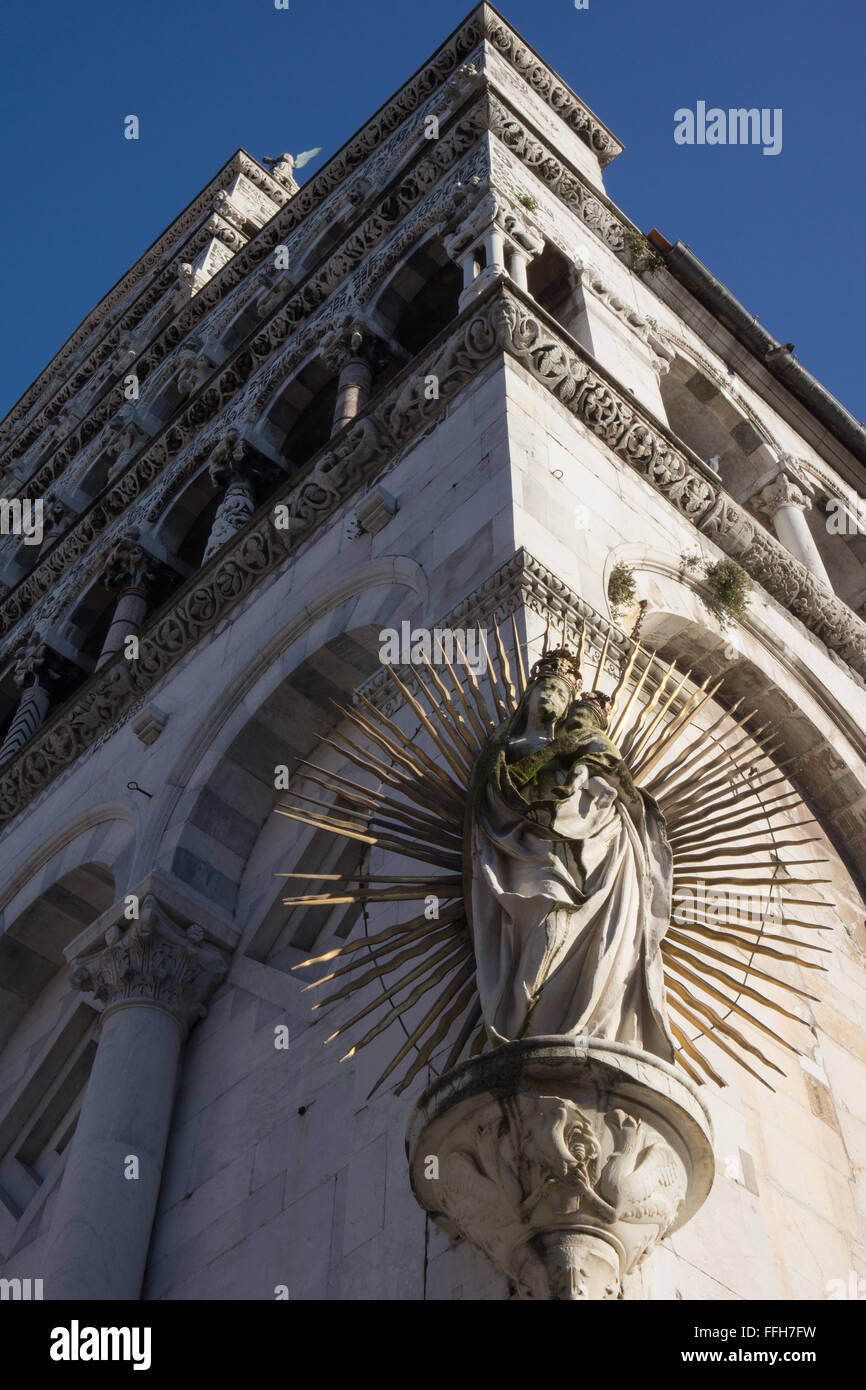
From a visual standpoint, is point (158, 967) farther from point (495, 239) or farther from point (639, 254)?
point (639, 254)

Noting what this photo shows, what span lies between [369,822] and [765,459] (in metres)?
10.9

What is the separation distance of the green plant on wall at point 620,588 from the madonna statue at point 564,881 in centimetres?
294

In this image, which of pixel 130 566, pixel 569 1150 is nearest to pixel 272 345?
pixel 130 566

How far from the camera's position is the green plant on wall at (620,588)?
960 centimetres

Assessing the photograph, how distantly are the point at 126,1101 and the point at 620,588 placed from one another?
14.5ft

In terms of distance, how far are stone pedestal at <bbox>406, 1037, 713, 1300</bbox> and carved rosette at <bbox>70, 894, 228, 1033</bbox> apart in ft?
15.0

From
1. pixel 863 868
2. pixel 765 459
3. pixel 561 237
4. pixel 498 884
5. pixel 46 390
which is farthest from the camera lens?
pixel 46 390

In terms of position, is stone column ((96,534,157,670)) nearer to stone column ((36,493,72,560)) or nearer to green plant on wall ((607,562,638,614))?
stone column ((36,493,72,560))

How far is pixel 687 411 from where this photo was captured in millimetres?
16844

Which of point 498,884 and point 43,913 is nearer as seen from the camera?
point 498,884

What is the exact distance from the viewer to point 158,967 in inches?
387

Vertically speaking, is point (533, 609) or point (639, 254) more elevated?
point (639, 254)

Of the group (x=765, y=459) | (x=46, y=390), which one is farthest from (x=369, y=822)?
(x=46, y=390)
